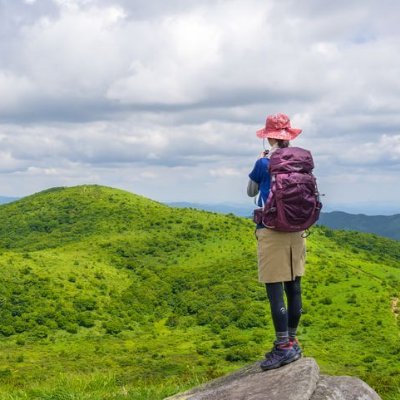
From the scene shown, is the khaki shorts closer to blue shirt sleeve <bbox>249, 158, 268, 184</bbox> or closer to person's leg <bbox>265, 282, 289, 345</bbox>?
person's leg <bbox>265, 282, 289, 345</bbox>

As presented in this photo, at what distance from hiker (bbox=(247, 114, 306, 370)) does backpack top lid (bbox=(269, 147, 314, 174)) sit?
9.9 inches

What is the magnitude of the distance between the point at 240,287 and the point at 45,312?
2413 centimetres

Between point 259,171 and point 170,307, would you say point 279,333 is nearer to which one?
point 259,171

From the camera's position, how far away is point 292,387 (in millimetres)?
9508

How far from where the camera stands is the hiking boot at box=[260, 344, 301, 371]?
35.4ft

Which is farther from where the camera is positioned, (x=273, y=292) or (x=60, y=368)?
(x=60, y=368)

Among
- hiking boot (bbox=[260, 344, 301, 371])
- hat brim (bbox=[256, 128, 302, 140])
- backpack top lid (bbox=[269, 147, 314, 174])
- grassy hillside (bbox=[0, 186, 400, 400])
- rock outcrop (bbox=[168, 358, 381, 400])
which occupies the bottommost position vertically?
grassy hillside (bbox=[0, 186, 400, 400])

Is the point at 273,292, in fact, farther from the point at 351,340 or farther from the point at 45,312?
the point at 45,312

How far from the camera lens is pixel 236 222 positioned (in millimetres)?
104000

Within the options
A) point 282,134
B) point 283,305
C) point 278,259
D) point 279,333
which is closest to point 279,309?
point 283,305

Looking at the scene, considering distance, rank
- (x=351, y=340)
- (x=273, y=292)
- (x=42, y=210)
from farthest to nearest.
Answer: (x=42, y=210), (x=351, y=340), (x=273, y=292)

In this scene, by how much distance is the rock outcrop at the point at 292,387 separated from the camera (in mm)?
9461

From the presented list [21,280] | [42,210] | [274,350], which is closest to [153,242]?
[21,280]

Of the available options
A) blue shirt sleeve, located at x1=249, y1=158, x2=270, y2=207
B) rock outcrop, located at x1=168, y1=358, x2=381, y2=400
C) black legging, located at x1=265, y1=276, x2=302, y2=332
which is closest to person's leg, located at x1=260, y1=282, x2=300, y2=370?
black legging, located at x1=265, y1=276, x2=302, y2=332
